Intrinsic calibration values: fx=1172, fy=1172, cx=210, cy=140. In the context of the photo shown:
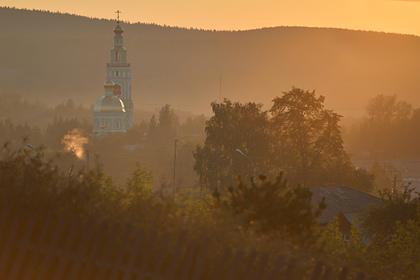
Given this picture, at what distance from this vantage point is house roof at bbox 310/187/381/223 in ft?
163

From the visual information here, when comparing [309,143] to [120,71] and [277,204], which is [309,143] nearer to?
[277,204]

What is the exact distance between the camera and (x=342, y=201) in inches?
2058

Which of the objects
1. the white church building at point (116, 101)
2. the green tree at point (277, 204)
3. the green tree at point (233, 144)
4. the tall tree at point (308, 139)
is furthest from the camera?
the white church building at point (116, 101)

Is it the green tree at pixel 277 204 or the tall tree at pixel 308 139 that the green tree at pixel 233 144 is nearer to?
the tall tree at pixel 308 139

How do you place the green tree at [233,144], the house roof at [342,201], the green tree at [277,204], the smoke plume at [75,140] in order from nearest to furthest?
the green tree at [277,204] → the house roof at [342,201] → the green tree at [233,144] → the smoke plume at [75,140]

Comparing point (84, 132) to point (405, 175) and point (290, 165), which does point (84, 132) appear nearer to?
point (405, 175)

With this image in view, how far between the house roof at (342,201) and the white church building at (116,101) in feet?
291

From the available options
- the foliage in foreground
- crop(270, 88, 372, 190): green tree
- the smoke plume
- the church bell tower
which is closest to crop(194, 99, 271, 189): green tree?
the foliage in foreground

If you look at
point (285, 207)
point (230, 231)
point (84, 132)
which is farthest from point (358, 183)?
point (84, 132)

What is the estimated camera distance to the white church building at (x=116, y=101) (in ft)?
484

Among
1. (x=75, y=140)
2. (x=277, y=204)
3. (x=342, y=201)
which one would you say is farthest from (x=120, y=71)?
(x=277, y=204)

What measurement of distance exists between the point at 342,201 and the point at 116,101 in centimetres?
10063

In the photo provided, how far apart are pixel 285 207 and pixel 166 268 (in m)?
11.1

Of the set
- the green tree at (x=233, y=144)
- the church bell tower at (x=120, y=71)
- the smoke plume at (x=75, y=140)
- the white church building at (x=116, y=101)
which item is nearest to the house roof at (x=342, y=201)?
the green tree at (x=233, y=144)
